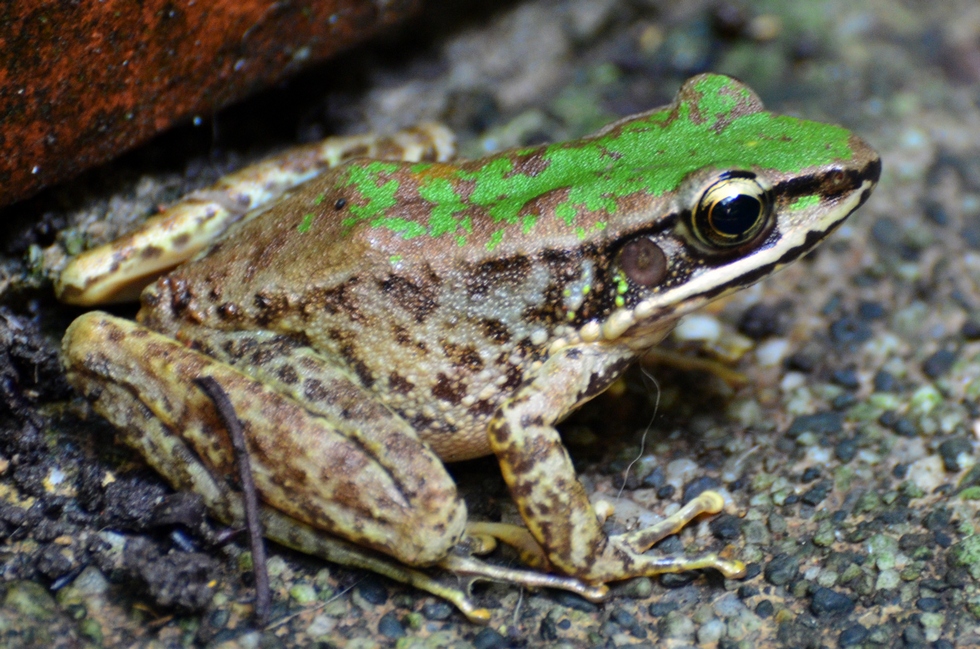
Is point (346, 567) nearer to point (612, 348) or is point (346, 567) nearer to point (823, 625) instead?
point (612, 348)

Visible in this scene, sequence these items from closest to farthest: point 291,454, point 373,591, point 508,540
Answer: point 291,454 → point 373,591 → point 508,540

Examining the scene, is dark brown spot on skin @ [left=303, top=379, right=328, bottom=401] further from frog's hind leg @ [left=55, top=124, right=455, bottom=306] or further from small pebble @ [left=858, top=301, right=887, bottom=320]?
small pebble @ [left=858, top=301, right=887, bottom=320]

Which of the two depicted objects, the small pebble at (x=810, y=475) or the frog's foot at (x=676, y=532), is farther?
the small pebble at (x=810, y=475)

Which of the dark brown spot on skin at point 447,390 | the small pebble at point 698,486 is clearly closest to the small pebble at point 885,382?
the small pebble at point 698,486

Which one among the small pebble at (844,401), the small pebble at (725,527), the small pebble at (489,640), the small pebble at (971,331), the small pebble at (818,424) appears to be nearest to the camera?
the small pebble at (489,640)

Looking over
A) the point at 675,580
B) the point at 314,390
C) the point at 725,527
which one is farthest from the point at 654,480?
the point at 314,390

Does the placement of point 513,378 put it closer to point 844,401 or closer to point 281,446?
point 281,446

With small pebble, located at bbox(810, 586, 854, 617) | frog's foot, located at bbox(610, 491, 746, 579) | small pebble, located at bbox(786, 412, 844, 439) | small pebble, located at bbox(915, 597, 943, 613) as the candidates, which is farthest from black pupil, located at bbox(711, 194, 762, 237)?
small pebble, located at bbox(915, 597, 943, 613)

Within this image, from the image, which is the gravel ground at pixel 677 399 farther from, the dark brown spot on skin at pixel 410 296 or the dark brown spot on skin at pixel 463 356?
the dark brown spot on skin at pixel 410 296
